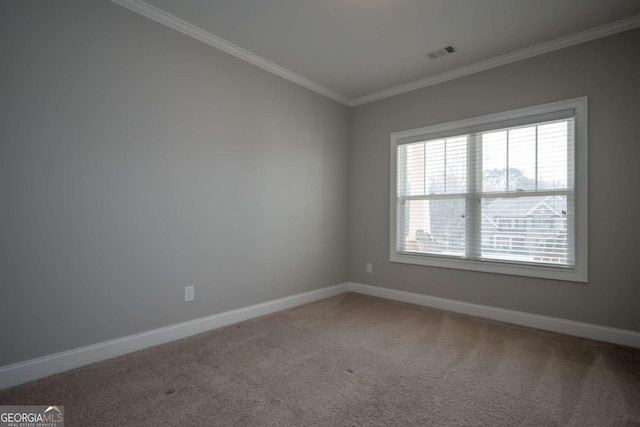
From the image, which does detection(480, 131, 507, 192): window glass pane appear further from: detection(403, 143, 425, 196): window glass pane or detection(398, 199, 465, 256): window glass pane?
detection(403, 143, 425, 196): window glass pane

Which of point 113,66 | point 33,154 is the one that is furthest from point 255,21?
point 33,154

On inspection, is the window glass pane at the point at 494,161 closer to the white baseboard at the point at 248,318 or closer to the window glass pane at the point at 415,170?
the window glass pane at the point at 415,170

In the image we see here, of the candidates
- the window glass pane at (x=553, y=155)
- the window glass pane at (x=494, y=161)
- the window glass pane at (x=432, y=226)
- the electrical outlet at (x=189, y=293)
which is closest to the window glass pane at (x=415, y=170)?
the window glass pane at (x=432, y=226)

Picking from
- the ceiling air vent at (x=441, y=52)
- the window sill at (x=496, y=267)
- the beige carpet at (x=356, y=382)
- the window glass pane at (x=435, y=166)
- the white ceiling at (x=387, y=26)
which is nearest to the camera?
the beige carpet at (x=356, y=382)

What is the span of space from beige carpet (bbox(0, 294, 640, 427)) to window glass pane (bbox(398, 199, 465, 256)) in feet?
3.29

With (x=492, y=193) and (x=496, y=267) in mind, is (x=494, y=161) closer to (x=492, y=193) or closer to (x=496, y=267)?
(x=492, y=193)

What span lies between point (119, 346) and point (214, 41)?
8.83ft

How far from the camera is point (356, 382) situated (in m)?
2.04

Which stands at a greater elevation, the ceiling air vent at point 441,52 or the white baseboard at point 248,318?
the ceiling air vent at point 441,52

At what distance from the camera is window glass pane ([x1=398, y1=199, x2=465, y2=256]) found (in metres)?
3.58

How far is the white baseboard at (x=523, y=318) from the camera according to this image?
265 cm

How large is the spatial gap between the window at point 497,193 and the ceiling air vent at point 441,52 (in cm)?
76

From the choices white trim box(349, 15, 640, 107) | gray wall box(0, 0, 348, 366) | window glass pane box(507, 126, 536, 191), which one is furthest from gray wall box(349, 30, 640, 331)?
gray wall box(0, 0, 348, 366)

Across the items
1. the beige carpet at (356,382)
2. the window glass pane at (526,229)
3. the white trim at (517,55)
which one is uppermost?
the white trim at (517,55)
